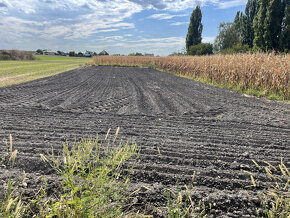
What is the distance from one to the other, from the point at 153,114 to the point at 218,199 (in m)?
3.74

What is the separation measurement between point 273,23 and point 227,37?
67.8 feet

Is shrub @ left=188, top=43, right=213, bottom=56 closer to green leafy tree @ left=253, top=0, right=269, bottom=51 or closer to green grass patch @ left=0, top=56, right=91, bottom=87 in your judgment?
green leafy tree @ left=253, top=0, right=269, bottom=51

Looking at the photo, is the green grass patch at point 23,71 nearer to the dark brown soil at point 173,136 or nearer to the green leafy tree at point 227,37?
the dark brown soil at point 173,136

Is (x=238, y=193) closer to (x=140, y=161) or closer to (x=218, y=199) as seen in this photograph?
(x=218, y=199)

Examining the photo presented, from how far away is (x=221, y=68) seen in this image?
491 inches

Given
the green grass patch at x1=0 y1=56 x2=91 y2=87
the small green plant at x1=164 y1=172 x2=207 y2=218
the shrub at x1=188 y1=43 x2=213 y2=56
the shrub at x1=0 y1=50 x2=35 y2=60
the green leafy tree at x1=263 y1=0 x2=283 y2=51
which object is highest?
the green leafy tree at x1=263 y1=0 x2=283 y2=51

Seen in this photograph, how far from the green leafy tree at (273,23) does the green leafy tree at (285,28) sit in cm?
40

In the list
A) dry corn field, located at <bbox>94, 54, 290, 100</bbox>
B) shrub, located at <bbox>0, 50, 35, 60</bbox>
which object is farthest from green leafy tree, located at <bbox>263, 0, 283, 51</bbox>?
shrub, located at <bbox>0, 50, 35, 60</bbox>

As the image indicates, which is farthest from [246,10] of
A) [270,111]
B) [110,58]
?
[270,111]

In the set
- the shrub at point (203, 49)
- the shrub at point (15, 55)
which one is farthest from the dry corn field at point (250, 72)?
the shrub at point (15, 55)

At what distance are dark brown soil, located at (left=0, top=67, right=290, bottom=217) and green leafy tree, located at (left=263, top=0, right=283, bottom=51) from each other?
1709cm

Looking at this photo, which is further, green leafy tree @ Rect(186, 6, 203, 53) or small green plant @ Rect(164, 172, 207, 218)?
green leafy tree @ Rect(186, 6, 203, 53)

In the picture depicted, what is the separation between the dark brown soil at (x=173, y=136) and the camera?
2.56 meters

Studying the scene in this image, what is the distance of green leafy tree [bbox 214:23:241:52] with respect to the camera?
39.3 metres
